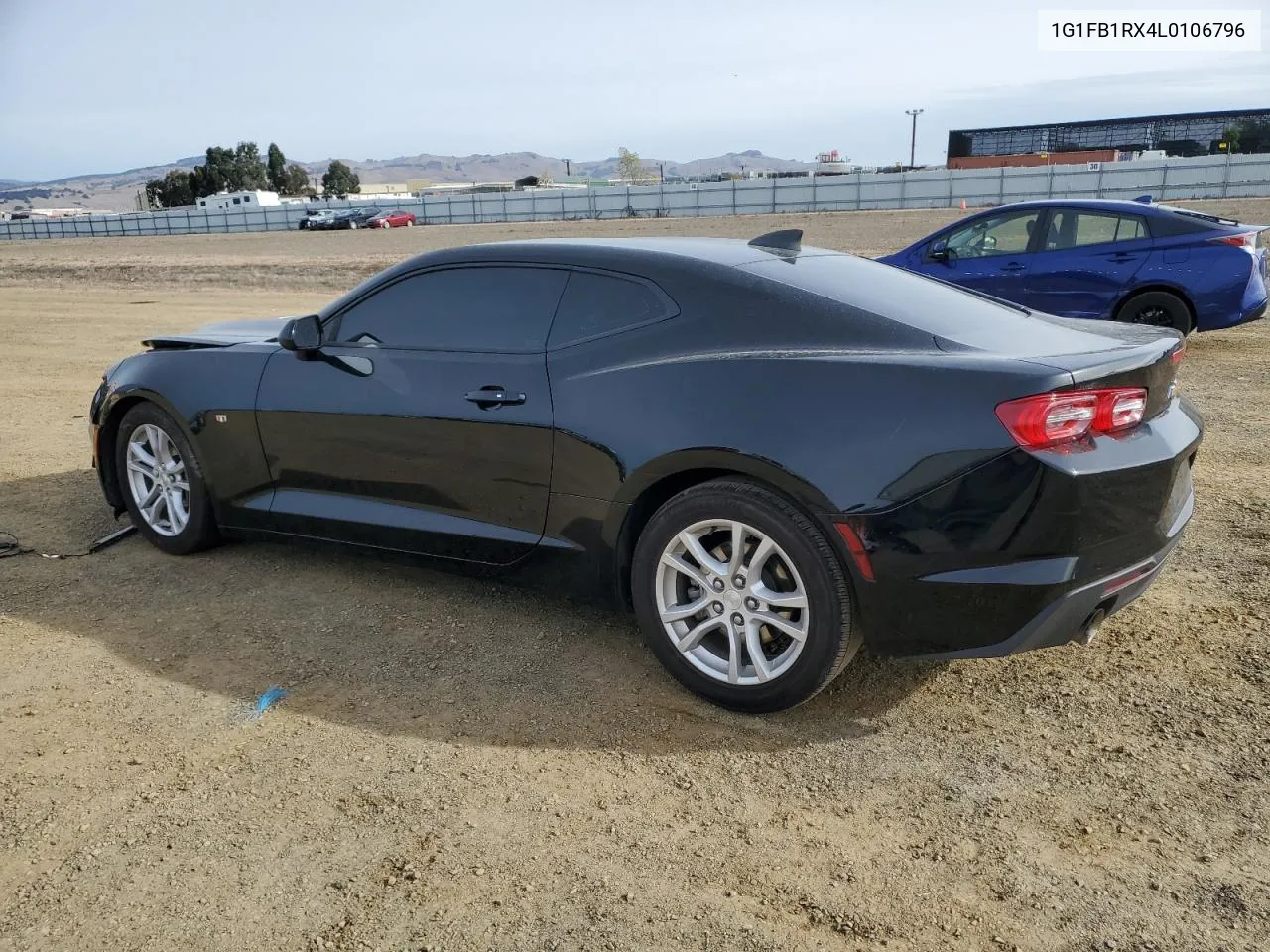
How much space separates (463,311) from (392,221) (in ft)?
190

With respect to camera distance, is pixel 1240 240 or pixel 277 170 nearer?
pixel 1240 240

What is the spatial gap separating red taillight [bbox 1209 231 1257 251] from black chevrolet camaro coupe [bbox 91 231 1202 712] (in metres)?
6.65

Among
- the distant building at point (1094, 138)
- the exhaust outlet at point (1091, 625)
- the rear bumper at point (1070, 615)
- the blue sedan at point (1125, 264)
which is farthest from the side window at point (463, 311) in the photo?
the distant building at point (1094, 138)

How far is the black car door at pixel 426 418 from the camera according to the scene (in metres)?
4.02

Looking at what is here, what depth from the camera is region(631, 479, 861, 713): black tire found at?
3.30m

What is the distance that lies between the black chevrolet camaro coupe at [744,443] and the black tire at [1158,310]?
6.40m

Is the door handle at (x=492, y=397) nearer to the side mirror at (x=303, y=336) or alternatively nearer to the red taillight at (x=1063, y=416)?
the side mirror at (x=303, y=336)

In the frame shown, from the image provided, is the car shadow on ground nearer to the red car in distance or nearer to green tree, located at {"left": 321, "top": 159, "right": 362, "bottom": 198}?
the red car in distance

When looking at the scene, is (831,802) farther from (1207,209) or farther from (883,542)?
(1207,209)

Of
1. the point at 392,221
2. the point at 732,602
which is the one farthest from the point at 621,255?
the point at 392,221

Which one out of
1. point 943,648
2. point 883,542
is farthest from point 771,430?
point 943,648

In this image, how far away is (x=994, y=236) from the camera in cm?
1052

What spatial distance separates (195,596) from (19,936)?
2.28m

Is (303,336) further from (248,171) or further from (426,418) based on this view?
(248,171)
